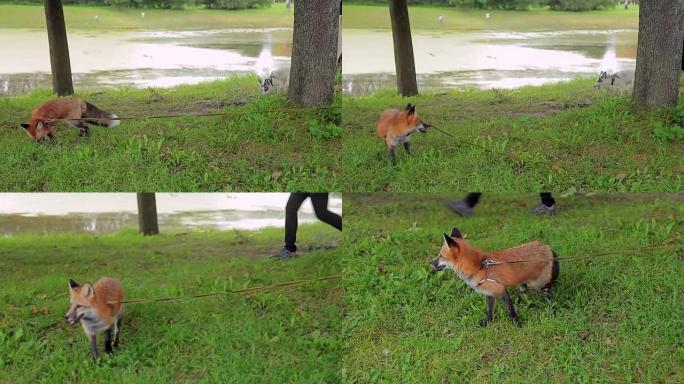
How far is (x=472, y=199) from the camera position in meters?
5.05

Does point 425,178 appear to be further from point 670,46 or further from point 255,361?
point 670,46

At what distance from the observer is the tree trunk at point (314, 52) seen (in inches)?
217

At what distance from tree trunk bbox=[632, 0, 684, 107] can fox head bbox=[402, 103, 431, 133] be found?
1.84 m

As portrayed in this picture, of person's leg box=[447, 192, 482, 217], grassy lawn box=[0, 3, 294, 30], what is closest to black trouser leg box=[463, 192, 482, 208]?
person's leg box=[447, 192, 482, 217]

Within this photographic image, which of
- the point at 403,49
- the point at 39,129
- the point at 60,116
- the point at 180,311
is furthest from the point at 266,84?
the point at 180,311

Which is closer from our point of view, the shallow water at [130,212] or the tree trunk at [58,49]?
the shallow water at [130,212]

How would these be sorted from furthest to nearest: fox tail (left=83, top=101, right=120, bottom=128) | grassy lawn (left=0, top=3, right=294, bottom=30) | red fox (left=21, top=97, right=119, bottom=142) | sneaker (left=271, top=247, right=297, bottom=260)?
grassy lawn (left=0, top=3, right=294, bottom=30) → fox tail (left=83, top=101, right=120, bottom=128) → red fox (left=21, top=97, right=119, bottom=142) → sneaker (left=271, top=247, right=297, bottom=260)

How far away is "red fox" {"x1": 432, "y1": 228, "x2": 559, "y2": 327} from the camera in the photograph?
4.18m

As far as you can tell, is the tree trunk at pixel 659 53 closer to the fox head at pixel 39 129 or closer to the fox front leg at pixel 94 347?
the fox front leg at pixel 94 347

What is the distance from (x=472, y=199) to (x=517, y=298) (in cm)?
99

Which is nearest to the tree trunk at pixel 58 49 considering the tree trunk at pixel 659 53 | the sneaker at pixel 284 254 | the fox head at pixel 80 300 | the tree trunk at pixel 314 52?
the tree trunk at pixel 314 52

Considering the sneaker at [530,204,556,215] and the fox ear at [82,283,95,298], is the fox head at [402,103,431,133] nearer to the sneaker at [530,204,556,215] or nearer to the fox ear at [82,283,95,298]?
the sneaker at [530,204,556,215]

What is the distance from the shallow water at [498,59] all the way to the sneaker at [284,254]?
1.48m

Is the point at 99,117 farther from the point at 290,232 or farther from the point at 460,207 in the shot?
the point at 460,207
